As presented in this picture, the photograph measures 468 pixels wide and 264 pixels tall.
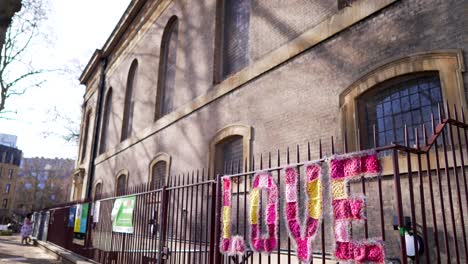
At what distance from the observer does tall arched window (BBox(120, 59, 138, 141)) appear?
19188mm

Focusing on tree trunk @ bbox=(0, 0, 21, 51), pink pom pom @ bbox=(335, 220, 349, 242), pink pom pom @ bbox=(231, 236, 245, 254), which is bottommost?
pink pom pom @ bbox=(231, 236, 245, 254)

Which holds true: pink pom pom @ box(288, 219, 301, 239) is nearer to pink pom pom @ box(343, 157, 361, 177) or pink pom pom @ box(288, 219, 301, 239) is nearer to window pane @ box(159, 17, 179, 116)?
pink pom pom @ box(343, 157, 361, 177)

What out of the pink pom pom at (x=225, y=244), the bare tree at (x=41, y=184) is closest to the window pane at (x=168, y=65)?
the pink pom pom at (x=225, y=244)

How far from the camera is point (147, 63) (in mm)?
17188

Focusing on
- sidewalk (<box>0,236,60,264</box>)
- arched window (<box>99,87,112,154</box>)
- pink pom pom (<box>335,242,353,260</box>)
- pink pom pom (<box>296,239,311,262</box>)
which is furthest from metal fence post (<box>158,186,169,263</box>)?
arched window (<box>99,87,112,154</box>)

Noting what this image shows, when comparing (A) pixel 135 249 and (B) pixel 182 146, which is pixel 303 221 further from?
(B) pixel 182 146

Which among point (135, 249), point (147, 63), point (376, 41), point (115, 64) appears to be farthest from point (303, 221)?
point (115, 64)

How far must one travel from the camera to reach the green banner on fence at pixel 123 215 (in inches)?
325

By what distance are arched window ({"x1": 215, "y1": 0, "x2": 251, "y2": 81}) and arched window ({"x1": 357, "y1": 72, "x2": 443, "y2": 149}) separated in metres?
4.85

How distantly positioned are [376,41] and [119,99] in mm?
16337

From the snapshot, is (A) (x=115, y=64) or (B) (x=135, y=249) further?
(A) (x=115, y=64)

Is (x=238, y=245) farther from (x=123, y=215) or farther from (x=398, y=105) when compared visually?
(x=123, y=215)

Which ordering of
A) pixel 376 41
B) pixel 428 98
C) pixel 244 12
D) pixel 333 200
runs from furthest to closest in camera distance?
1. pixel 244 12
2. pixel 376 41
3. pixel 428 98
4. pixel 333 200

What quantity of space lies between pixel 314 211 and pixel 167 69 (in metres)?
12.7
